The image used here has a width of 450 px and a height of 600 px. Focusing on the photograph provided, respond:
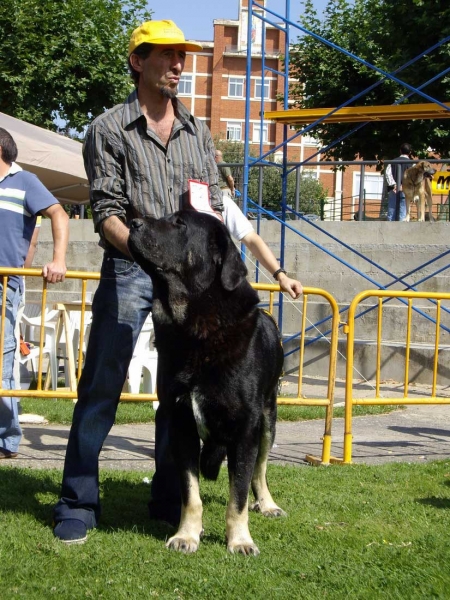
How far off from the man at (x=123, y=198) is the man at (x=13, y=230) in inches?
69.9

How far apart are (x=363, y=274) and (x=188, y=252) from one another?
8.17 m

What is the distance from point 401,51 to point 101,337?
20265 mm

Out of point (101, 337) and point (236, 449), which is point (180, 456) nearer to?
point (236, 449)

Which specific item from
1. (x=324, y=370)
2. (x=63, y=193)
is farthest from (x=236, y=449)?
(x=63, y=193)

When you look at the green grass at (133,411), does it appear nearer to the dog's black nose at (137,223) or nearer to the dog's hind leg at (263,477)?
the dog's hind leg at (263,477)

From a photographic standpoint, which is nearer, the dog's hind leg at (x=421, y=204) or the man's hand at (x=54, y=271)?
the man's hand at (x=54, y=271)

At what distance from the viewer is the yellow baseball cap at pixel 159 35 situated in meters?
4.08

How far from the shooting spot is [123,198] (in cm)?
416

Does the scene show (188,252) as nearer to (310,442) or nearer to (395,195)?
(310,442)

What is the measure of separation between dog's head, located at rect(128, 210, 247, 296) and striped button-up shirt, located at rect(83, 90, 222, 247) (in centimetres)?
32

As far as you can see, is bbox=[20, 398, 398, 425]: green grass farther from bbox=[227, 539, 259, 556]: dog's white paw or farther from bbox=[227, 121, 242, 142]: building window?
bbox=[227, 121, 242, 142]: building window

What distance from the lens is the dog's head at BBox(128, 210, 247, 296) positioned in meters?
3.78

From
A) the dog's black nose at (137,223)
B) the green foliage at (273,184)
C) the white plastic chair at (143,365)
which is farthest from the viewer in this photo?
the green foliage at (273,184)

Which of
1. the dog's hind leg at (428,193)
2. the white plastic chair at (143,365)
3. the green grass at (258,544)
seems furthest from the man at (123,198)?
the dog's hind leg at (428,193)
